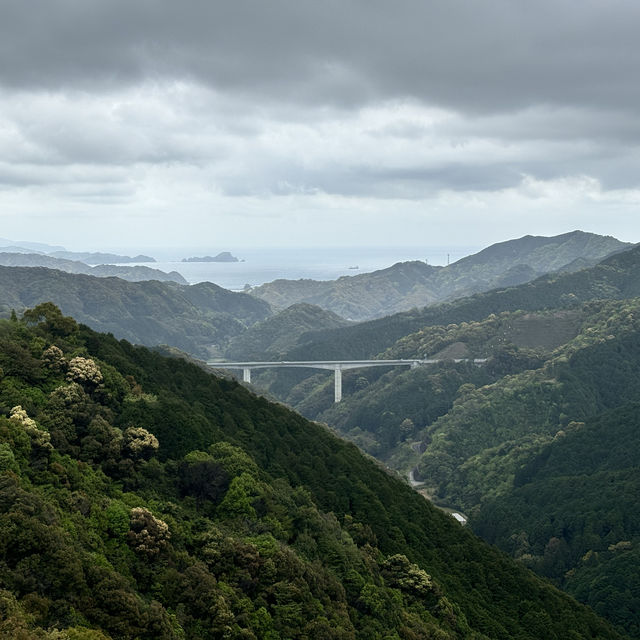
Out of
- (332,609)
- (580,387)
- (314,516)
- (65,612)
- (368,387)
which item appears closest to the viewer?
(65,612)

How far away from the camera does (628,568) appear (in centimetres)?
5859

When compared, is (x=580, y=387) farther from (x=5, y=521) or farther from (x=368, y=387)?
(x=5, y=521)

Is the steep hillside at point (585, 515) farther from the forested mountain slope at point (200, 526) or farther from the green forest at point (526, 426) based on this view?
the forested mountain slope at point (200, 526)

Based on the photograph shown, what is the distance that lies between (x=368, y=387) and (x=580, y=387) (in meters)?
54.2

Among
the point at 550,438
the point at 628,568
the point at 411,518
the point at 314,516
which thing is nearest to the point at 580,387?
the point at 550,438

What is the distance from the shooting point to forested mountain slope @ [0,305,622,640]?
80.7ft

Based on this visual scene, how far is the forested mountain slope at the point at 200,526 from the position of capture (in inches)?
968

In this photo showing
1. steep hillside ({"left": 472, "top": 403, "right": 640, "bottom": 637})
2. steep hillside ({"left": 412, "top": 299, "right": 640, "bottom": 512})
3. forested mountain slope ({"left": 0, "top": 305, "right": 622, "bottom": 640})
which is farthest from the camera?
steep hillside ({"left": 412, "top": 299, "right": 640, "bottom": 512})

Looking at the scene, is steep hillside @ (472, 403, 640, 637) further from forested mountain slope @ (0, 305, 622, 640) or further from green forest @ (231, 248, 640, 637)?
forested mountain slope @ (0, 305, 622, 640)

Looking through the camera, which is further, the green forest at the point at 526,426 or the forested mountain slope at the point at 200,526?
the green forest at the point at 526,426

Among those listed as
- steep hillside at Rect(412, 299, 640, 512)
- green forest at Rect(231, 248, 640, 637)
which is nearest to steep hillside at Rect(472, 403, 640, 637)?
green forest at Rect(231, 248, 640, 637)

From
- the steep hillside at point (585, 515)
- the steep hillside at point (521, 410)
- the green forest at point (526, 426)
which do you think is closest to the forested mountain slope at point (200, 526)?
the steep hillside at point (585, 515)

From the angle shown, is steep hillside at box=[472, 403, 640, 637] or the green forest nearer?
steep hillside at box=[472, 403, 640, 637]

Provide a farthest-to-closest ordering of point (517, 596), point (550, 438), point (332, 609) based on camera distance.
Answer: point (550, 438) < point (517, 596) < point (332, 609)
